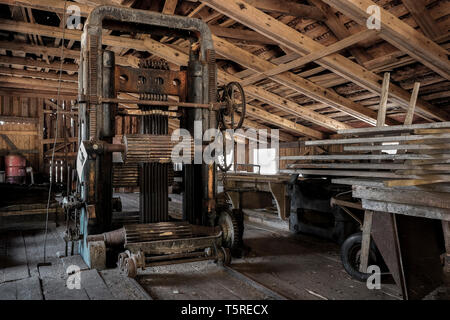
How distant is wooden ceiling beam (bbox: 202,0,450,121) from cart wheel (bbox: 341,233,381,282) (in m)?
3.59

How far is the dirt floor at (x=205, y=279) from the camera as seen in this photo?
276 cm

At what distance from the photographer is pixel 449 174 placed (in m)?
2.88

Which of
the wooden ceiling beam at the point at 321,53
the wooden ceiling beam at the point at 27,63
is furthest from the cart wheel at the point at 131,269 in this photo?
the wooden ceiling beam at the point at 27,63

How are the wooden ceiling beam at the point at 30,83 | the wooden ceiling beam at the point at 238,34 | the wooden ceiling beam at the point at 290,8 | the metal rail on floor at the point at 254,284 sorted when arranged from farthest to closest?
the wooden ceiling beam at the point at 30,83 → the wooden ceiling beam at the point at 238,34 → the wooden ceiling beam at the point at 290,8 → the metal rail on floor at the point at 254,284

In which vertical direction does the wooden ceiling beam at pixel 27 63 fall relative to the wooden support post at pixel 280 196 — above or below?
A: above

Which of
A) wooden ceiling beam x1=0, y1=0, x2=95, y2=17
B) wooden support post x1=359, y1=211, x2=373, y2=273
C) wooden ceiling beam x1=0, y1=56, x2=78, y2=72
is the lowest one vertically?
wooden support post x1=359, y1=211, x2=373, y2=273

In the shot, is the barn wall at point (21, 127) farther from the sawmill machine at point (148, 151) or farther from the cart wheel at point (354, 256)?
the cart wheel at point (354, 256)

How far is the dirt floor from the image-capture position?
109 inches

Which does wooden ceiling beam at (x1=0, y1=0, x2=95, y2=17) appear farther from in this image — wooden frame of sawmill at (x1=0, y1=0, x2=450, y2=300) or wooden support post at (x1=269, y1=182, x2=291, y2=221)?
wooden support post at (x1=269, y1=182, x2=291, y2=221)

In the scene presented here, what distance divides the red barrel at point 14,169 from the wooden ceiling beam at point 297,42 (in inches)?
382

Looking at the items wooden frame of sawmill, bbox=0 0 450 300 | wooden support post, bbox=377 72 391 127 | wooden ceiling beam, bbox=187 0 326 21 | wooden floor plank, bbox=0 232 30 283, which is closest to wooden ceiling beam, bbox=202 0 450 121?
wooden frame of sawmill, bbox=0 0 450 300

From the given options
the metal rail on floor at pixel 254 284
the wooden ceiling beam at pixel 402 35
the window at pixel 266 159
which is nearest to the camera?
the metal rail on floor at pixel 254 284

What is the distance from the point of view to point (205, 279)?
10.3ft
